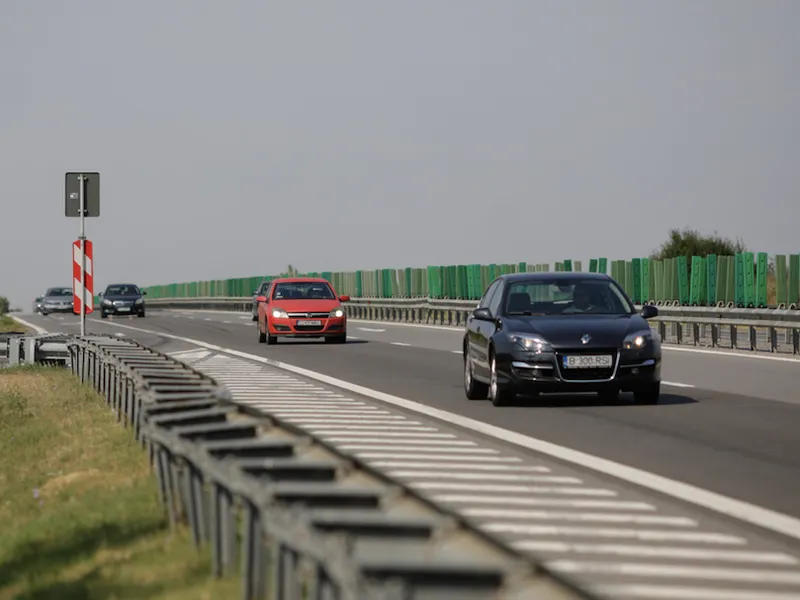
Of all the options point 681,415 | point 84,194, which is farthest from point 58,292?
point 681,415

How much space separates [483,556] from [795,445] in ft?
29.7

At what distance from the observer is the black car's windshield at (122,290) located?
71.7m

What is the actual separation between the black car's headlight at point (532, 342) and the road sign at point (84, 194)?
1167cm

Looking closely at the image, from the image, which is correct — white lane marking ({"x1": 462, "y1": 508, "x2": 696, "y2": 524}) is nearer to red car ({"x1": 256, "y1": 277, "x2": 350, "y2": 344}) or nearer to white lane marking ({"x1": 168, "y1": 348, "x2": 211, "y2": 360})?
white lane marking ({"x1": 168, "y1": 348, "x2": 211, "y2": 360})

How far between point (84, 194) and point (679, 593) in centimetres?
2138

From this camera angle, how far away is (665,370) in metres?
24.8

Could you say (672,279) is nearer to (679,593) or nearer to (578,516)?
(578,516)

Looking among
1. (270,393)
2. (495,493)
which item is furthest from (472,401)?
(495,493)

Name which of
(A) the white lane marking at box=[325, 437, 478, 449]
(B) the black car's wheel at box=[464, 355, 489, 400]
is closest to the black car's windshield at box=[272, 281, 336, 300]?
(B) the black car's wheel at box=[464, 355, 489, 400]

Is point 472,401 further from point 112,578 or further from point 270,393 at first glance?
point 112,578

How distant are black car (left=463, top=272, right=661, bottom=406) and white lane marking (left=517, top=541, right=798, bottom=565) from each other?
29.7 ft

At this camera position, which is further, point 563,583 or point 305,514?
point 305,514

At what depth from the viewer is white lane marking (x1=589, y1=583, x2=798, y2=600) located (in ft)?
22.6

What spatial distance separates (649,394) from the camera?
58.9ft
